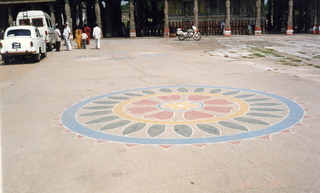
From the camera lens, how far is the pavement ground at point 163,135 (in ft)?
11.0

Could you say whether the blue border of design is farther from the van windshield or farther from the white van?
the white van

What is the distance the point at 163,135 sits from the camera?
464 centimetres

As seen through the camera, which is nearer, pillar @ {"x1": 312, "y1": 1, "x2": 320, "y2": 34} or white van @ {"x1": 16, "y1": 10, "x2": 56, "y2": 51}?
white van @ {"x1": 16, "y1": 10, "x2": 56, "y2": 51}

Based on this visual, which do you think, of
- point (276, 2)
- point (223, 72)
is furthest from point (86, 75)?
point (276, 2)

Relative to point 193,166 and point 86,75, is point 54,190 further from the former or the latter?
point 86,75

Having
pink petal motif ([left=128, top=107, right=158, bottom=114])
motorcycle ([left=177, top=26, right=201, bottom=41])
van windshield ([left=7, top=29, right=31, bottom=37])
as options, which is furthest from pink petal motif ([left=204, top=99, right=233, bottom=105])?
motorcycle ([left=177, top=26, right=201, bottom=41])

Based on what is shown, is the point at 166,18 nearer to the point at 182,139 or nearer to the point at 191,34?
the point at 191,34

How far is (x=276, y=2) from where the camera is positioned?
129 ft

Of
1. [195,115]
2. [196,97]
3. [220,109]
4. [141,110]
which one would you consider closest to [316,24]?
[196,97]

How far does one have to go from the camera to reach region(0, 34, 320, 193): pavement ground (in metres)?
3.35

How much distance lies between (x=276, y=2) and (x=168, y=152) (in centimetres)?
4068

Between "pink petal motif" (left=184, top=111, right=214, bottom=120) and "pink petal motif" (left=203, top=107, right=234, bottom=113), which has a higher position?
"pink petal motif" (left=203, top=107, right=234, bottom=113)

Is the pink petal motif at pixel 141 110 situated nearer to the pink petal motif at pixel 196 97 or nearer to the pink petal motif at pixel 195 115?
the pink petal motif at pixel 195 115

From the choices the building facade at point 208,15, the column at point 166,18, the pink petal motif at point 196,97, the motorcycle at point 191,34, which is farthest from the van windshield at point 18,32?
the column at point 166,18
